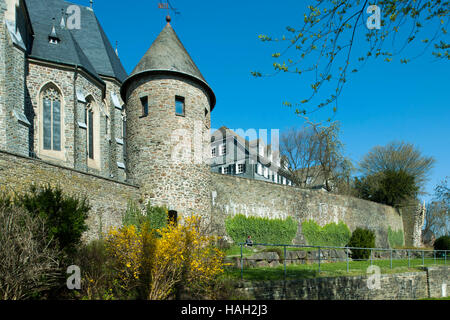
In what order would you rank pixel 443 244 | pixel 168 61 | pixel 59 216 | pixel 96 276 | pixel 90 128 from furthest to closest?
pixel 443 244 → pixel 90 128 → pixel 168 61 → pixel 59 216 → pixel 96 276

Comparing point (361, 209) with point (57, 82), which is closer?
point (57, 82)

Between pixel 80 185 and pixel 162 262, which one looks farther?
pixel 80 185

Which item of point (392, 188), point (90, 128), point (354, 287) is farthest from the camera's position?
point (392, 188)

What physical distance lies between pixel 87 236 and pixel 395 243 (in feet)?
99.8

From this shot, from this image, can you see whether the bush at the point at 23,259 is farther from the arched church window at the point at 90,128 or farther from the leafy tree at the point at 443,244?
the leafy tree at the point at 443,244

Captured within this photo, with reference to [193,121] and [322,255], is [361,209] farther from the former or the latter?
[193,121]

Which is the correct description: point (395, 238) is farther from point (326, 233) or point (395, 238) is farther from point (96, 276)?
point (96, 276)

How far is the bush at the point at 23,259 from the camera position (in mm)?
6859

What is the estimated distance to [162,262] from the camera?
27.9 feet

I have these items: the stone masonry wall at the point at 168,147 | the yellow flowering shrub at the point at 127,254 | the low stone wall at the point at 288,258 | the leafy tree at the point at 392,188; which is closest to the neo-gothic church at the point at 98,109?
the stone masonry wall at the point at 168,147

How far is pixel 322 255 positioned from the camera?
18859 millimetres

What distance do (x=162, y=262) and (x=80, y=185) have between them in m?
6.62

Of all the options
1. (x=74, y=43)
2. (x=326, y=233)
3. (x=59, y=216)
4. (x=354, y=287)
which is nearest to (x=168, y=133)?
(x=59, y=216)
